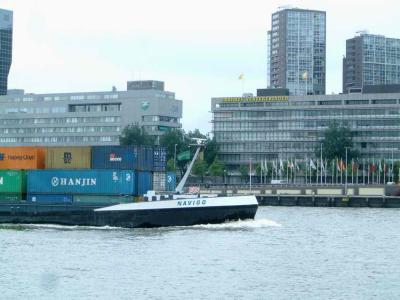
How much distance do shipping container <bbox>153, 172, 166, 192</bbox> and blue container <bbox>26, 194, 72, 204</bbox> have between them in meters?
6.92

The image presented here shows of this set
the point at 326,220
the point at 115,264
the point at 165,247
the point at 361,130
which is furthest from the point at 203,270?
the point at 361,130

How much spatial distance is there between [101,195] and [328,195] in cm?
6683

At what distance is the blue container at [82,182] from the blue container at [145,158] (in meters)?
1.34

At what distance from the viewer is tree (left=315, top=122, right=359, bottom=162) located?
177 meters

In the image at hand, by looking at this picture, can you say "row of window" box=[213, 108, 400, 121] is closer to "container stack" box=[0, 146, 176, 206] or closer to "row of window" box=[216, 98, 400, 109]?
"row of window" box=[216, 98, 400, 109]

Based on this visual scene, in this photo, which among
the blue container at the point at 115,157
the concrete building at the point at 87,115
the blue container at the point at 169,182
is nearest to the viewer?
the blue container at the point at 115,157

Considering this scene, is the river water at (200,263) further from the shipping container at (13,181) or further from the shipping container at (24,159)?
the shipping container at (24,159)

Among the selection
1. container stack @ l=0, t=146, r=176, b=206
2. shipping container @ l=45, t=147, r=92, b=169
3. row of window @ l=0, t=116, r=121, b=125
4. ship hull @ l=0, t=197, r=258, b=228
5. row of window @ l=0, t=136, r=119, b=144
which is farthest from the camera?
row of window @ l=0, t=136, r=119, b=144

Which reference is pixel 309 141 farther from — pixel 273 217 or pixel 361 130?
pixel 273 217

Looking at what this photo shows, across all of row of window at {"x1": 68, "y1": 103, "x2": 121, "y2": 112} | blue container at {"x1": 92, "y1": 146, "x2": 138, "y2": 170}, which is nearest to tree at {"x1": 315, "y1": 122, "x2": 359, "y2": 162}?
row of window at {"x1": 68, "y1": 103, "x2": 121, "y2": 112}

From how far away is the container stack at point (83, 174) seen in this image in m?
72.6

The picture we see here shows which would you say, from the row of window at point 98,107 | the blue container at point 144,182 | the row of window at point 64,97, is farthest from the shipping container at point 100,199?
the row of window at point 98,107

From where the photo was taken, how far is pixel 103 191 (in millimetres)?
72750

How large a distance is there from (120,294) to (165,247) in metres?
16.2
